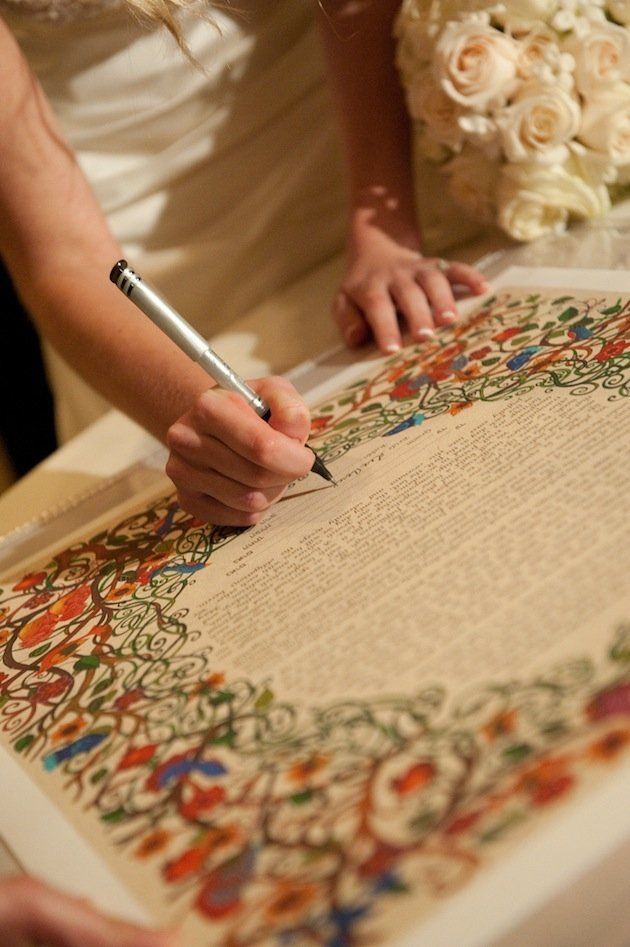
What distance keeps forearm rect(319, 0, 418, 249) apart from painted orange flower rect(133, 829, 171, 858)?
2.20 ft

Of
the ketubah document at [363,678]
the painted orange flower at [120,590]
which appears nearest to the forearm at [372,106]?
the ketubah document at [363,678]

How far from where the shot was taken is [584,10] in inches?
29.2

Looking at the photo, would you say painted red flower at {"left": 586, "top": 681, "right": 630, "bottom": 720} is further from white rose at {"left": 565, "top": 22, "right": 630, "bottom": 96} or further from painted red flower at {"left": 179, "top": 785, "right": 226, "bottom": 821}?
white rose at {"left": 565, "top": 22, "right": 630, "bottom": 96}

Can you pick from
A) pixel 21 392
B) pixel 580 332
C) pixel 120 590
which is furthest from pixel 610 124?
pixel 21 392

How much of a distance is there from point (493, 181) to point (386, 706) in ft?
2.00

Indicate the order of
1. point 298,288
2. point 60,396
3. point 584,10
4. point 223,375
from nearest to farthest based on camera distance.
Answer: point 223,375 < point 584,10 < point 298,288 < point 60,396

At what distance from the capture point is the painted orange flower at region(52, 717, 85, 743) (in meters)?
0.47

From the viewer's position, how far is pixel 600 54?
0.74m

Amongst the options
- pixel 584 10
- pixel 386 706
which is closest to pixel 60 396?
pixel 584 10

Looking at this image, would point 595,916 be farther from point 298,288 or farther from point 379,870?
point 298,288

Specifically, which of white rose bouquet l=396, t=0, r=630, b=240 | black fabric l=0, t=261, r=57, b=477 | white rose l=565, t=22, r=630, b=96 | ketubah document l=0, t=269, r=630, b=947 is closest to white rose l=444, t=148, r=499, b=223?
white rose bouquet l=396, t=0, r=630, b=240

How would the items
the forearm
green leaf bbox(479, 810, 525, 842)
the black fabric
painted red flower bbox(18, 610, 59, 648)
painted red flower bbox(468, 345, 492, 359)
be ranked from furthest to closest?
1. the black fabric
2. the forearm
3. painted red flower bbox(468, 345, 492, 359)
4. painted red flower bbox(18, 610, 59, 648)
5. green leaf bbox(479, 810, 525, 842)

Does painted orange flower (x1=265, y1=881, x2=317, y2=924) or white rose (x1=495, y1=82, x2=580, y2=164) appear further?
white rose (x1=495, y1=82, x2=580, y2=164)

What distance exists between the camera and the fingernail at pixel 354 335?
80 cm
